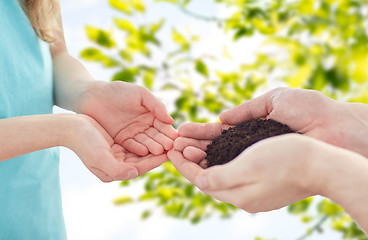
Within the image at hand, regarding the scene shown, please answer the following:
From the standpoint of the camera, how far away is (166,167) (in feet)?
4.56

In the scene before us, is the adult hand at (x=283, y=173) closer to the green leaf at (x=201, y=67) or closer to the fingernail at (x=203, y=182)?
the fingernail at (x=203, y=182)

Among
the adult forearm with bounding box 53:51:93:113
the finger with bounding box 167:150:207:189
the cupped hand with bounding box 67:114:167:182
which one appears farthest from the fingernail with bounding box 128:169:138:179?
the adult forearm with bounding box 53:51:93:113

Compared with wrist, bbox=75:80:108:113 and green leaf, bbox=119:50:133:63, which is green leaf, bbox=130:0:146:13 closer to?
green leaf, bbox=119:50:133:63

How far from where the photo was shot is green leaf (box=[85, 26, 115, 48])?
1189 mm

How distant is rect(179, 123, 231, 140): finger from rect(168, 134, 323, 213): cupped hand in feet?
1.00

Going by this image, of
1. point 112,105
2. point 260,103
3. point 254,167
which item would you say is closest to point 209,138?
point 260,103

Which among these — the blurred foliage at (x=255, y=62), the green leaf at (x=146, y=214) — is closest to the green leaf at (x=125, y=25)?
the blurred foliage at (x=255, y=62)

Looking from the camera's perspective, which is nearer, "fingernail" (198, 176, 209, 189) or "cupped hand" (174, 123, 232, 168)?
"fingernail" (198, 176, 209, 189)

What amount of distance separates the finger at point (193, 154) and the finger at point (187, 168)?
0.01 metres

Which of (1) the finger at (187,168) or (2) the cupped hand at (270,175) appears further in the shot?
(1) the finger at (187,168)

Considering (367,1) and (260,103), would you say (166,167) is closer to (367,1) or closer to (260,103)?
(260,103)

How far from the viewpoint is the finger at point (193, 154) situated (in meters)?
0.98

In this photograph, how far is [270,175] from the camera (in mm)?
716

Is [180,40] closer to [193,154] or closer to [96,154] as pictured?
[193,154]
